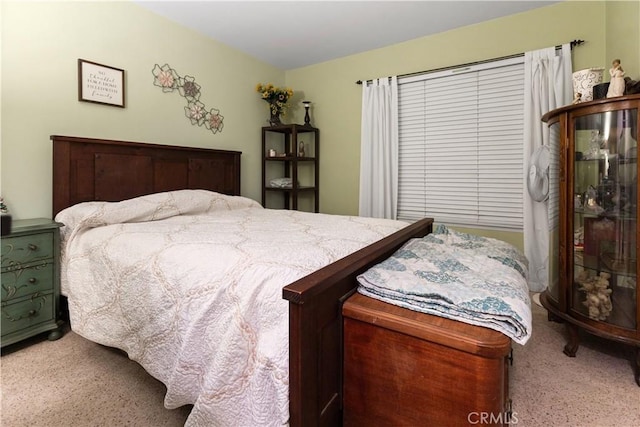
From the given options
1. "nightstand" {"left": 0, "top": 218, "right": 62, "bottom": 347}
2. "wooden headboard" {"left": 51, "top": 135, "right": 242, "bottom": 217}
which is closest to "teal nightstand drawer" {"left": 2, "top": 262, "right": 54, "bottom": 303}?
"nightstand" {"left": 0, "top": 218, "right": 62, "bottom": 347}

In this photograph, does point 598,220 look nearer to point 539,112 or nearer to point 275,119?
point 539,112

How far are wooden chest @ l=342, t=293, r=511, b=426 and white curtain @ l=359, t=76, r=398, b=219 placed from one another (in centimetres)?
248

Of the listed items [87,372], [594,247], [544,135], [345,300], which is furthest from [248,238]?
[544,135]

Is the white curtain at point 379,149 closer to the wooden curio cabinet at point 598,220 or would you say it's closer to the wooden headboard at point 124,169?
the wooden headboard at point 124,169

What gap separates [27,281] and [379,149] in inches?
119

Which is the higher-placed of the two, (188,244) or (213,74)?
(213,74)

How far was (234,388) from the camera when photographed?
41.2 inches

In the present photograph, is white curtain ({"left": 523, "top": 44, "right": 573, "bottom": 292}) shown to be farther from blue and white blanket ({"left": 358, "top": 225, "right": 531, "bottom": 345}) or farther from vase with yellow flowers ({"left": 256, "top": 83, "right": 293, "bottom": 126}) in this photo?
vase with yellow flowers ({"left": 256, "top": 83, "right": 293, "bottom": 126})

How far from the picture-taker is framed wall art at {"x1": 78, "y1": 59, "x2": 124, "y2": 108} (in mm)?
2408

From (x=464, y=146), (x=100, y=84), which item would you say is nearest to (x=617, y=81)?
(x=464, y=146)

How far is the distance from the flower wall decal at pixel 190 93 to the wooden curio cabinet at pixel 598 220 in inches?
113

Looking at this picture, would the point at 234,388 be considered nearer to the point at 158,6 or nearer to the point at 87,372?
the point at 87,372

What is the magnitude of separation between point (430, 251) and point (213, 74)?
9.40 feet

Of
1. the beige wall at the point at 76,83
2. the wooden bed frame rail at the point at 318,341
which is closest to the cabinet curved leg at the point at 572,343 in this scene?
the wooden bed frame rail at the point at 318,341
